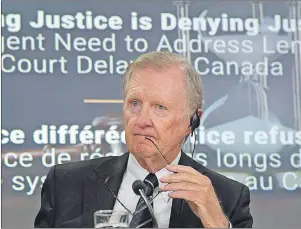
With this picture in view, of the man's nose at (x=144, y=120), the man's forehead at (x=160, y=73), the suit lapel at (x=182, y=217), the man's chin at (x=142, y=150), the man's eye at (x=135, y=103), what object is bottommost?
the suit lapel at (x=182, y=217)

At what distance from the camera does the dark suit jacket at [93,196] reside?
2.11 m

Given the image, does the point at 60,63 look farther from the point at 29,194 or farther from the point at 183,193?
the point at 183,193

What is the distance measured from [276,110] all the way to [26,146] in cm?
131

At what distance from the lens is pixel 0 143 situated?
3.56m

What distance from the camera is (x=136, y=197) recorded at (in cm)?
215

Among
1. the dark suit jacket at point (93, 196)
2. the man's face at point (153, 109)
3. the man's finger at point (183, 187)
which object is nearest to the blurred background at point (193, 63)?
the dark suit jacket at point (93, 196)

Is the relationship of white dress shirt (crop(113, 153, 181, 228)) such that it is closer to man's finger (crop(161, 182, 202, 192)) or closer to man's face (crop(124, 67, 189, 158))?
man's face (crop(124, 67, 189, 158))

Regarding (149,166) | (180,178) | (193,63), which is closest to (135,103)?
(149,166)

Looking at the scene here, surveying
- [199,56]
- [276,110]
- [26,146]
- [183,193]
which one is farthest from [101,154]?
[183,193]

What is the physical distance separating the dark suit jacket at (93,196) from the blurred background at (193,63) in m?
1.27

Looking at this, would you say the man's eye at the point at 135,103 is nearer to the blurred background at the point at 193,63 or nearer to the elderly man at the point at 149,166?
the elderly man at the point at 149,166

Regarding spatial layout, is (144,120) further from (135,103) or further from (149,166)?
(149,166)

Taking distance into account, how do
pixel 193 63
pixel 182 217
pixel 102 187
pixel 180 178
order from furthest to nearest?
pixel 193 63 < pixel 102 187 < pixel 182 217 < pixel 180 178

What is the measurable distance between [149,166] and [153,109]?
19 centimetres
